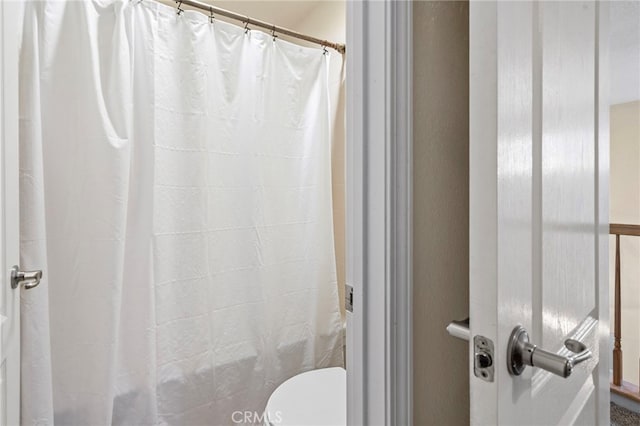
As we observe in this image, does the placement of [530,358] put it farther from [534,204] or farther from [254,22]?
[254,22]

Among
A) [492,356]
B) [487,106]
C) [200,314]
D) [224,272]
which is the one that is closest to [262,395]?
[200,314]

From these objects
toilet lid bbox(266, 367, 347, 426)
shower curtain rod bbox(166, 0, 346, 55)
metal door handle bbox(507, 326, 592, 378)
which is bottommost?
toilet lid bbox(266, 367, 347, 426)

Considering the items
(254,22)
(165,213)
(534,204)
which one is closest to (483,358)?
(534,204)

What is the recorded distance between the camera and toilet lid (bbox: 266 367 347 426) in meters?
1.22

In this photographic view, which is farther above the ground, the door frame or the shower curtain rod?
the shower curtain rod

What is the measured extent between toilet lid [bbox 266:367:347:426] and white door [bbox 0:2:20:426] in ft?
2.47

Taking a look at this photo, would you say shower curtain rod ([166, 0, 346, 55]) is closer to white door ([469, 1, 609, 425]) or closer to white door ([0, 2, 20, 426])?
white door ([0, 2, 20, 426])

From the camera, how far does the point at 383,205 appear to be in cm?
61

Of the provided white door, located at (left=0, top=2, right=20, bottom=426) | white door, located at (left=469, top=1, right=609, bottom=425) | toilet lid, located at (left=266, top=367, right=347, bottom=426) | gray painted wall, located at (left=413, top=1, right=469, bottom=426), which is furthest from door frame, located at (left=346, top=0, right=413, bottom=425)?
white door, located at (left=0, top=2, right=20, bottom=426)

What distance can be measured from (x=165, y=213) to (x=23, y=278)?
1.77 ft

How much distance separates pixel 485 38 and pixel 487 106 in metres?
0.09

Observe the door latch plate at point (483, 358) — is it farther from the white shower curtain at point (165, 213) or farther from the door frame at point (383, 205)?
the white shower curtain at point (165, 213)

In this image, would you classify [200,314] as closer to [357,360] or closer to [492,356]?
[357,360]

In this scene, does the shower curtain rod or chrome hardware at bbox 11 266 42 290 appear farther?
the shower curtain rod
